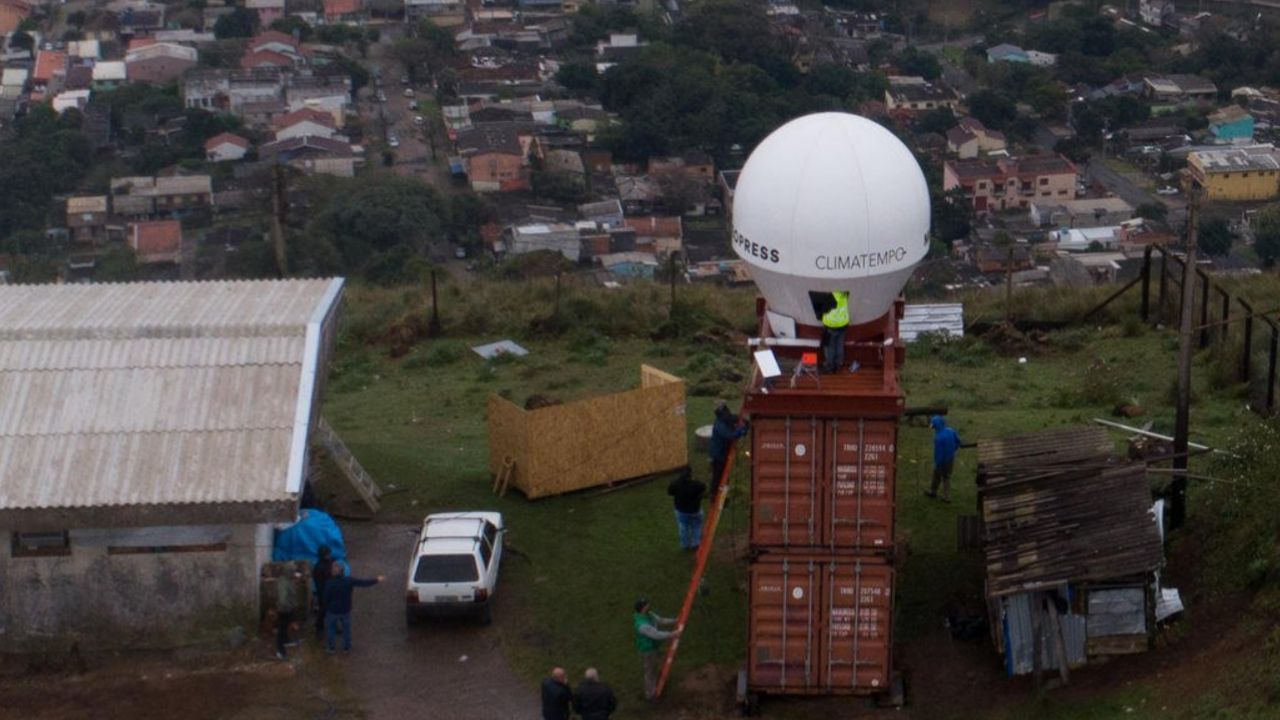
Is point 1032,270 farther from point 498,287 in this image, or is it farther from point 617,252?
point 498,287

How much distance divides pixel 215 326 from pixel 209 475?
2.52 meters

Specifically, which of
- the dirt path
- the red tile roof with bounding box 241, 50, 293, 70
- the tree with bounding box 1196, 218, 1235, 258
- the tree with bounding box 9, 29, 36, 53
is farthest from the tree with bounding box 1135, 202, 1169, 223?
the tree with bounding box 9, 29, 36, 53

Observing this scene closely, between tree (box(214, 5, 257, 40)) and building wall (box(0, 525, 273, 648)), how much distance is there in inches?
2793

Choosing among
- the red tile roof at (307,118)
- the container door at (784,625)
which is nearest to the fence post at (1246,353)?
the container door at (784,625)

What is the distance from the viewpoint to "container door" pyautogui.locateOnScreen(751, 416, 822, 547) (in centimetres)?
1727

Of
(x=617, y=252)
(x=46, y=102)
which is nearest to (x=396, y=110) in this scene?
(x=46, y=102)

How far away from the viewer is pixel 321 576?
1903cm

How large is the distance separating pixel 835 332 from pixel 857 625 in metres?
2.99

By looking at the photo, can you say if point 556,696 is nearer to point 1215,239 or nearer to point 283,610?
point 283,610

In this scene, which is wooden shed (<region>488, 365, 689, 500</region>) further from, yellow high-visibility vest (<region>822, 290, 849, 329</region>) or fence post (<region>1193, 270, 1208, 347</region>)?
fence post (<region>1193, 270, 1208, 347</region>)

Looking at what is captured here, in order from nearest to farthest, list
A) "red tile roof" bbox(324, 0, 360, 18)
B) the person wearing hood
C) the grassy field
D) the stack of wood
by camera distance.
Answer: the stack of wood → the grassy field → the person wearing hood → "red tile roof" bbox(324, 0, 360, 18)

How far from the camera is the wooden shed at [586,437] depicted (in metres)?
22.9

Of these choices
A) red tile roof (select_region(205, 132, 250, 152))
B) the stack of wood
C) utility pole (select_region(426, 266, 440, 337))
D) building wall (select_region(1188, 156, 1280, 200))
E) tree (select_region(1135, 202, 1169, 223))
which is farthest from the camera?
red tile roof (select_region(205, 132, 250, 152))

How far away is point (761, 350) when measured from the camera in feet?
58.7
